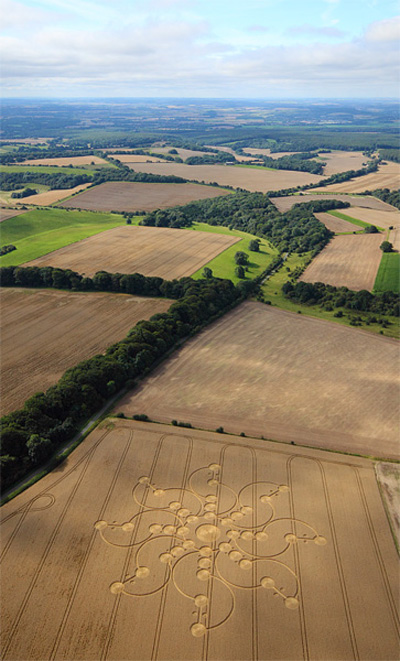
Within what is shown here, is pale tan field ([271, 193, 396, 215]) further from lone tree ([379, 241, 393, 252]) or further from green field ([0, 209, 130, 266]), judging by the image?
green field ([0, 209, 130, 266])

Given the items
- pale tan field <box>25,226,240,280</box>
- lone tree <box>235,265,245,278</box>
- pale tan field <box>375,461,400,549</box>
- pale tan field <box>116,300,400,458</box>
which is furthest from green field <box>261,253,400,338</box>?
pale tan field <box>375,461,400,549</box>

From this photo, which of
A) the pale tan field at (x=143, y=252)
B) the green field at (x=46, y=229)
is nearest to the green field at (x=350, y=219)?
the pale tan field at (x=143, y=252)

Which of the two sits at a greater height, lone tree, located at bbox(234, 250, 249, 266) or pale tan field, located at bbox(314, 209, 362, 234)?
pale tan field, located at bbox(314, 209, 362, 234)

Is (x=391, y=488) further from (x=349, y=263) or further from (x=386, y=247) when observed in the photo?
(x=386, y=247)

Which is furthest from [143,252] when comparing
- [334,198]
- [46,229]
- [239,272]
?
[334,198]

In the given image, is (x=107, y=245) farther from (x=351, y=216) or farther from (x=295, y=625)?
(x=295, y=625)

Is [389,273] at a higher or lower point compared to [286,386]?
higher
